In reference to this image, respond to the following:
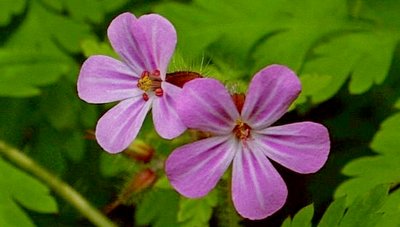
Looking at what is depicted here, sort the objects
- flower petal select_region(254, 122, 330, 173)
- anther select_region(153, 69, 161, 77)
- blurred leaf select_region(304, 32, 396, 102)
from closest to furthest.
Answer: flower petal select_region(254, 122, 330, 173) → anther select_region(153, 69, 161, 77) → blurred leaf select_region(304, 32, 396, 102)

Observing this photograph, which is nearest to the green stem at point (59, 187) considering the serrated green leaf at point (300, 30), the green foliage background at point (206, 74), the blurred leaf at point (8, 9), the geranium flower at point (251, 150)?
the green foliage background at point (206, 74)

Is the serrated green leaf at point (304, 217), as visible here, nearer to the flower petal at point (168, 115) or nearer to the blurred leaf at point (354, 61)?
the flower petal at point (168, 115)

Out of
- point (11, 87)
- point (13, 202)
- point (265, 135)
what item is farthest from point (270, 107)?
point (11, 87)

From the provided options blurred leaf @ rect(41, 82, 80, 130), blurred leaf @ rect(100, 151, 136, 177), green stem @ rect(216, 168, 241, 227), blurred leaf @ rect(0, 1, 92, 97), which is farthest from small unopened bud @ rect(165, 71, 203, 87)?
blurred leaf @ rect(41, 82, 80, 130)

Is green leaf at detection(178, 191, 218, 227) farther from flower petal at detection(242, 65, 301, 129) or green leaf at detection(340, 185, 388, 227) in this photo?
flower petal at detection(242, 65, 301, 129)

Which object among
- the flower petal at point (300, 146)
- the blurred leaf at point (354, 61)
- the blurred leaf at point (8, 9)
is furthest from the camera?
the blurred leaf at point (8, 9)

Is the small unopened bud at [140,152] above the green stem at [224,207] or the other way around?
above

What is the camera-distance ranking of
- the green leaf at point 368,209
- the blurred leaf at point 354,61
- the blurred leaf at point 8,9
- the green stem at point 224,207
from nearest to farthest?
the green leaf at point 368,209 < the green stem at point 224,207 < the blurred leaf at point 354,61 < the blurred leaf at point 8,9
